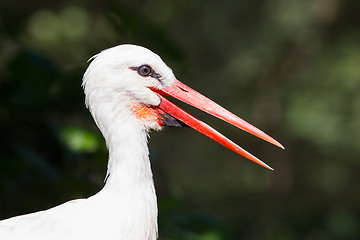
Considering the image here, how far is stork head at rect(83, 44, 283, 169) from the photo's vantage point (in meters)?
2.93

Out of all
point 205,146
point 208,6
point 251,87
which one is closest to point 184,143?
point 205,146

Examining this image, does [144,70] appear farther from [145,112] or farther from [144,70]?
[145,112]

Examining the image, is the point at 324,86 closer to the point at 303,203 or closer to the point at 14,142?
the point at 303,203

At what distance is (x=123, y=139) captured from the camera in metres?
2.95

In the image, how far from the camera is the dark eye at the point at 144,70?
2.96 metres

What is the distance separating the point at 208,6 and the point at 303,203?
4989 millimetres

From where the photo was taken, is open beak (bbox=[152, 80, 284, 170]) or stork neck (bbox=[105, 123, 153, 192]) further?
open beak (bbox=[152, 80, 284, 170])

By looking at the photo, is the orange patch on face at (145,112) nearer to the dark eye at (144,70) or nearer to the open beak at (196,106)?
the open beak at (196,106)

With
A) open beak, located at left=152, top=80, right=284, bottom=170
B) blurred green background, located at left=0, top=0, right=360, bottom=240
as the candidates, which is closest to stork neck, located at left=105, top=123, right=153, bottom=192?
open beak, located at left=152, top=80, right=284, bottom=170

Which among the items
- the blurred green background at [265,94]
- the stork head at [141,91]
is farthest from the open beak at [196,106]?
the blurred green background at [265,94]

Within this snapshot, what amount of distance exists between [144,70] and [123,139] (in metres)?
0.32

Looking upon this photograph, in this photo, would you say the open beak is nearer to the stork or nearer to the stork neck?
the stork

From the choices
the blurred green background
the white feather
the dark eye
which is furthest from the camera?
the blurred green background

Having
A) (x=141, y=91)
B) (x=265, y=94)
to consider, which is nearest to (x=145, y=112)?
(x=141, y=91)
